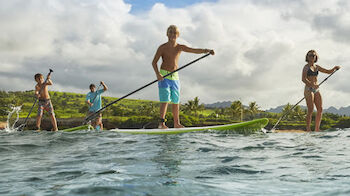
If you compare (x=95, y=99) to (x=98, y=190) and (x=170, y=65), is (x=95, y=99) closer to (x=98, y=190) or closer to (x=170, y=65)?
(x=170, y=65)

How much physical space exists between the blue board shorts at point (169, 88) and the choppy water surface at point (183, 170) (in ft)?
7.80

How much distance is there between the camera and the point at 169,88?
8234mm

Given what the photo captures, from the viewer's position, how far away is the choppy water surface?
274cm

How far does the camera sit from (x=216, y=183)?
2.97 m

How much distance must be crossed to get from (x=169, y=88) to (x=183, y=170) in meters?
4.86

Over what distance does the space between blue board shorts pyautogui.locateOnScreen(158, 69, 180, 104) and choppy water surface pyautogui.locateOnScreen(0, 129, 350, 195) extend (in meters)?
2.38

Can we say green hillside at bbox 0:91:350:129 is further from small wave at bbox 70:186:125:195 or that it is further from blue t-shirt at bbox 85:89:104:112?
small wave at bbox 70:186:125:195

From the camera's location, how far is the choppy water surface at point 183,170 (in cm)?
274

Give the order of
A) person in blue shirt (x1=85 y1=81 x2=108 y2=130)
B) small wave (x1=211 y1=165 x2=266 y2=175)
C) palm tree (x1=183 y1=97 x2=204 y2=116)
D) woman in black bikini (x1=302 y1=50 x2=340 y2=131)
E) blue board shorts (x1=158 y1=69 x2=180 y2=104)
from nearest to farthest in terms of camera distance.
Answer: small wave (x1=211 y1=165 x2=266 y2=175) → blue board shorts (x1=158 y1=69 x2=180 y2=104) → woman in black bikini (x1=302 y1=50 x2=340 y2=131) → person in blue shirt (x1=85 y1=81 x2=108 y2=130) → palm tree (x1=183 y1=97 x2=204 y2=116)

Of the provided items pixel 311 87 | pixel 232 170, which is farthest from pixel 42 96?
pixel 232 170

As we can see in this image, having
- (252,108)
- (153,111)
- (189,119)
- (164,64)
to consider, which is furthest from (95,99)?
(252,108)

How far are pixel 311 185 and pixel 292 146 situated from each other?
2830 millimetres

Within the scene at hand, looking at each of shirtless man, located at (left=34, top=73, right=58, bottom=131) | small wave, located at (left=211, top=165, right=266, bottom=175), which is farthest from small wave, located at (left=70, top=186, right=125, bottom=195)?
shirtless man, located at (left=34, top=73, right=58, bottom=131)

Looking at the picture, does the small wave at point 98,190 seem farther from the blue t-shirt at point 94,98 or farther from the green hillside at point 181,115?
the green hillside at point 181,115
